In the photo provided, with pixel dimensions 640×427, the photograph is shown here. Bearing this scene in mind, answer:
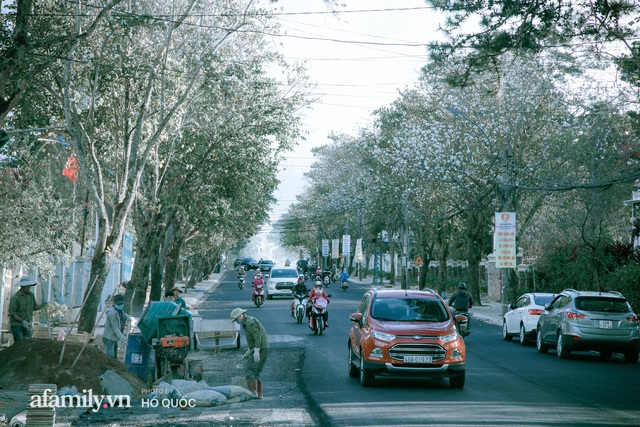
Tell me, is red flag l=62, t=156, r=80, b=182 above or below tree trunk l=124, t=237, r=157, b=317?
above

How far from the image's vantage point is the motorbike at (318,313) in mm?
26438

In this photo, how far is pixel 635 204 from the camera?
151 ft

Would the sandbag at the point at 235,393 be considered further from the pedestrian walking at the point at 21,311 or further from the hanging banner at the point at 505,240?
the hanging banner at the point at 505,240

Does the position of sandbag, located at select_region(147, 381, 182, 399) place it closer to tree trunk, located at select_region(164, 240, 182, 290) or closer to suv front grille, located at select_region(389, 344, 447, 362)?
suv front grille, located at select_region(389, 344, 447, 362)

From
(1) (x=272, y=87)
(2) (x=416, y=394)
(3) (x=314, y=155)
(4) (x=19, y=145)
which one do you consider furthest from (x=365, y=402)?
(3) (x=314, y=155)

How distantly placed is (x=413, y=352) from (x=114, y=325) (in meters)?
5.94

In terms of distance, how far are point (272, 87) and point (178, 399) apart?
19201 mm

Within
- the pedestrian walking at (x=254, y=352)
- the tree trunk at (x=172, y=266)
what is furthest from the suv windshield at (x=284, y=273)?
the pedestrian walking at (x=254, y=352)

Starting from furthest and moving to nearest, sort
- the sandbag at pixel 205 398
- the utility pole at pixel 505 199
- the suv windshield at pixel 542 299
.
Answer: the utility pole at pixel 505 199 < the suv windshield at pixel 542 299 < the sandbag at pixel 205 398

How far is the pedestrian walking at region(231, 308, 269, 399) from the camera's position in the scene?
13.4m

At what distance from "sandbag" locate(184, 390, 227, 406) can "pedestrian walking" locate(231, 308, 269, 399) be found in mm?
647

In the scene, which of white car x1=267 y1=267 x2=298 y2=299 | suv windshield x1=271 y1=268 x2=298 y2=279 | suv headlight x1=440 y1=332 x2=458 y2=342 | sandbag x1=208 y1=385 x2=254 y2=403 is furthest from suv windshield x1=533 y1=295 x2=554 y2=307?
→ suv windshield x1=271 y1=268 x2=298 y2=279

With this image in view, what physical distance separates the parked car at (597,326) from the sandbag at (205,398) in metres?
10.8

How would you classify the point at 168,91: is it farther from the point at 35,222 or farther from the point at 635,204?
the point at 635,204
